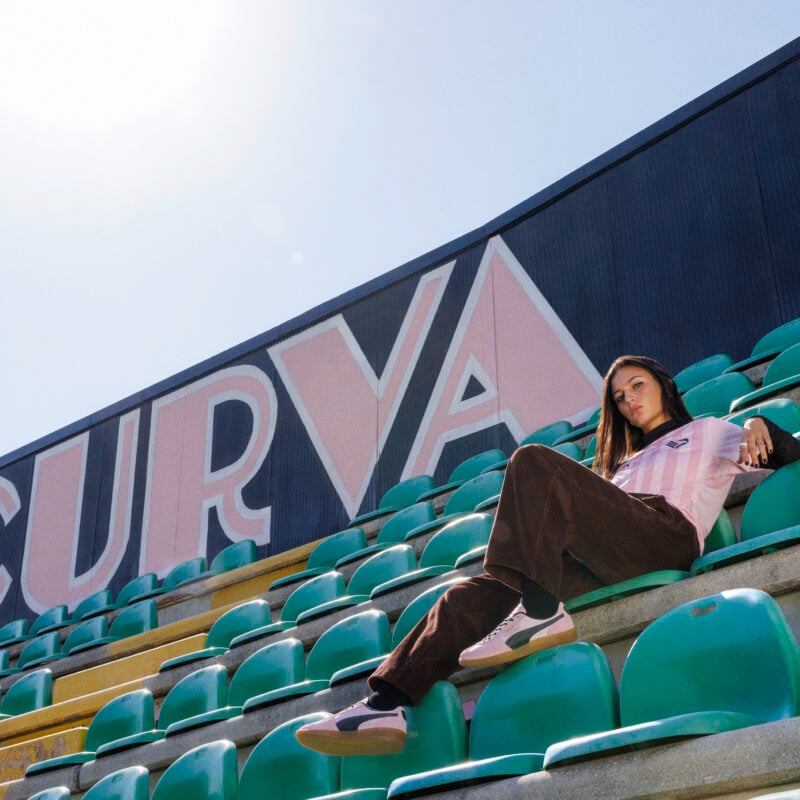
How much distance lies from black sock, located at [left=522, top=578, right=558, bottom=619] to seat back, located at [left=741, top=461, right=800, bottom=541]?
0.52m

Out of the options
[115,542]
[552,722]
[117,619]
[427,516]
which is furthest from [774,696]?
[115,542]

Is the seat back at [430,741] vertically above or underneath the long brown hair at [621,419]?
underneath

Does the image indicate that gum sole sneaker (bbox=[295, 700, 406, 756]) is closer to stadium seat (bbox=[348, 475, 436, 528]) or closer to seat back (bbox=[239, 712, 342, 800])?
seat back (bbox=[239, 712, 342, 800])

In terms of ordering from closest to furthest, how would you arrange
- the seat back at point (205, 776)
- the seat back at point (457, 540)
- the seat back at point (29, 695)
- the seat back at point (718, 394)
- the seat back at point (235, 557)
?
the seat back at point (205, 776), the seat back at point (457, 540), the seat back at point (718, 394), the seat back at point (29, 695), the seat back at point (235, 557)

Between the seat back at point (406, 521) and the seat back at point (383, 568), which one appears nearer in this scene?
the seat back at point (383, 568)

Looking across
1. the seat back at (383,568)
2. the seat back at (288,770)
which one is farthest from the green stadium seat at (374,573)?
the seat back at (288,770)

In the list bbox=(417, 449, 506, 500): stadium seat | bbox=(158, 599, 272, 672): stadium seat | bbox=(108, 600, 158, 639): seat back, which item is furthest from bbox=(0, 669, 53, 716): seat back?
bbox=(417, 449, 506, 500): stadium seat

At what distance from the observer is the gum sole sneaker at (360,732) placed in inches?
82.7

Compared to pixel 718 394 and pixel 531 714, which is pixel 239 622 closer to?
pixel 718 394

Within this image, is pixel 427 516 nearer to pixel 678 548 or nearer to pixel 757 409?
pixel 757 409

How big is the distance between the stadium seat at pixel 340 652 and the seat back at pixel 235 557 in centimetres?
323

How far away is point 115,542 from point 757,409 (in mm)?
6067

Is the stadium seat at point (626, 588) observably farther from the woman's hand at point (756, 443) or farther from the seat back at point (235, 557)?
the seat back at point (235, 557)

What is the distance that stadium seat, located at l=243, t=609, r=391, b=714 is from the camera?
2.89 m
